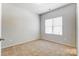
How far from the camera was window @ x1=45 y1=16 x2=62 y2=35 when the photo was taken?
1.70m

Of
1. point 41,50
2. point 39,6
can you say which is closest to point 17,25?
point 39,6

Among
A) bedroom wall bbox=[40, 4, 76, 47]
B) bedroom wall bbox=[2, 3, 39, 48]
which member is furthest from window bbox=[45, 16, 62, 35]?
bedroom wall bbox=[2, 3, 39, 48]

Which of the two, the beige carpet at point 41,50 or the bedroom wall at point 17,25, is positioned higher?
the bedroom wall at point 17,25

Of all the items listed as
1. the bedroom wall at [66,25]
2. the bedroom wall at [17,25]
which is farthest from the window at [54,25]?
the bedroom wall at [17,25]

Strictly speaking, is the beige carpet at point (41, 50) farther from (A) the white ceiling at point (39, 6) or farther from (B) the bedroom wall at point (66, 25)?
(A) the white ceiling at point (39, 6)

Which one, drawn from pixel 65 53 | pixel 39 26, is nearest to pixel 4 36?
pixel 39 26

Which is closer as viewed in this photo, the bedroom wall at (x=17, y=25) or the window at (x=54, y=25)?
the bedroom wall at (x=17, y=25)

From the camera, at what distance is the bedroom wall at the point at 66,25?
1.67 m

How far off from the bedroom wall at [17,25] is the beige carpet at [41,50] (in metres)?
0.12

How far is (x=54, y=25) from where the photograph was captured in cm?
170

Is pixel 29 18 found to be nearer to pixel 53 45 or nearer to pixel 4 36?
pixel 4 36

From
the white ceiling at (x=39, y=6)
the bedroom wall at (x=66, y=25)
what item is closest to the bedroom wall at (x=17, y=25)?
the white ceiling at (x=39, y=6)

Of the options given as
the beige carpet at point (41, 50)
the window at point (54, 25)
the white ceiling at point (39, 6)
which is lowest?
the beige carpet at point (41, 50)

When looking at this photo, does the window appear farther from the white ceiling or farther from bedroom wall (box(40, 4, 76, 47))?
the white ceiling
